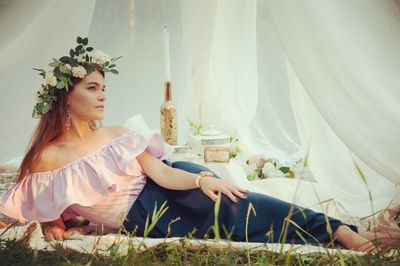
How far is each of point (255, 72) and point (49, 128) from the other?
4.77 ft

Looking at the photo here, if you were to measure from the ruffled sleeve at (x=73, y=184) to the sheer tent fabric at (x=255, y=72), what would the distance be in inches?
22.1

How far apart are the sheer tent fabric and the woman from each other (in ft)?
1.33

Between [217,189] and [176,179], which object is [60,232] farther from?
[217,189]

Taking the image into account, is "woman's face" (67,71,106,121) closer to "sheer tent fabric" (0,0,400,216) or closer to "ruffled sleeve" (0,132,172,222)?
"ruffled sleeve" (0,132,172,222)

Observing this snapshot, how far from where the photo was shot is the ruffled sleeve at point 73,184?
1979 millimetres

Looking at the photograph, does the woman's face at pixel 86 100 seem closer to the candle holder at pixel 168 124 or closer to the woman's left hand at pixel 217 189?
the woman's left hand at pixel 217 189

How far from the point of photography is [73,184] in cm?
199

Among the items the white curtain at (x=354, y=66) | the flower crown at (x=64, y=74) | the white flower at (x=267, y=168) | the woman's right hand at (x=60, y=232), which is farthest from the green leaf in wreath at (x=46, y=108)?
the white flower at (x=267, y=168)

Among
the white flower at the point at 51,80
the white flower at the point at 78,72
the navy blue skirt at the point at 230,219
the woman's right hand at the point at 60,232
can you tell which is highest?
the white flower at the point at 78,72

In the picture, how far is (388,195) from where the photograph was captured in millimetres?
2123

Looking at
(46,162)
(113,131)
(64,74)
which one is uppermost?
(64,74)

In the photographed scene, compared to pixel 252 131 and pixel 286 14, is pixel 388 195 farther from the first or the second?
pixel 252 131

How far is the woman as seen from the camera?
1955 mm

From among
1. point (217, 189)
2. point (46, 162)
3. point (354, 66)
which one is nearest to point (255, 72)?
point (354, 66)
